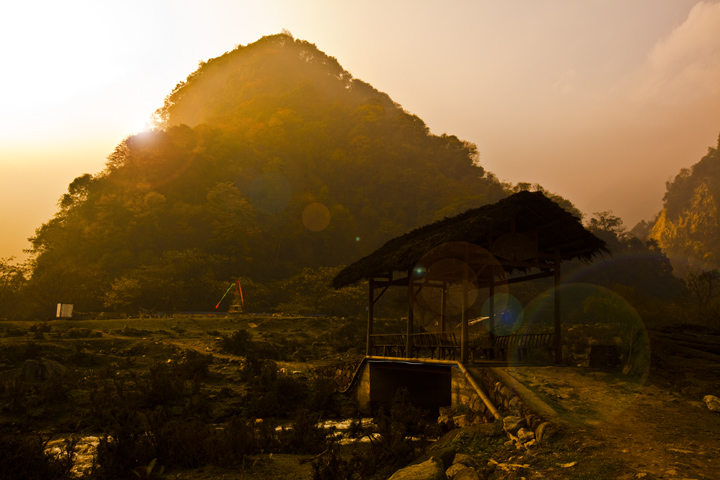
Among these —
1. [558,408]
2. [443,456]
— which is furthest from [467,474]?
[558,408]

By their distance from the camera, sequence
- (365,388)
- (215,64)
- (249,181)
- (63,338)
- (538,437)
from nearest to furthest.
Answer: (538,437)
(365,388)
(63,338)
(249,181)
(215,64)

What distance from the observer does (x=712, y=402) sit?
327 inches

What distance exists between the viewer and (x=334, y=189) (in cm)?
8106

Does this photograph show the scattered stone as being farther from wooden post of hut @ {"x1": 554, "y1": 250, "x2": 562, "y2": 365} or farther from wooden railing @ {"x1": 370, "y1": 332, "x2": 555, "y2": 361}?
wooden post of hut @ {"x1": 554, "y1": 250, "x2": 562, "y2": 365}

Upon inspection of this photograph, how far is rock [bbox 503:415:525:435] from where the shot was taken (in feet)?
26.2

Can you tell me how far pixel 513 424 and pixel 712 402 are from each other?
11.8 feet

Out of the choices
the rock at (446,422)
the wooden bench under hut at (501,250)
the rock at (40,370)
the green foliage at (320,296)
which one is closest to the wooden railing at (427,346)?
the wooden bench under hut at (501,250)

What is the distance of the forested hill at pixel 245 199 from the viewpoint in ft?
165

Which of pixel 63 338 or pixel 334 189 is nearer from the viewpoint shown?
pixel 63 338

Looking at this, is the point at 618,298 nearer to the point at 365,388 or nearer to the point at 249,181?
the point at 365,388

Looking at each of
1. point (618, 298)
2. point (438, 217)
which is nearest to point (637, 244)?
point (438, 217)

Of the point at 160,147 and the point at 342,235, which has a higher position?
the point at 160,147

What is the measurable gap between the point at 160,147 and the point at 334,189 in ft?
92.0

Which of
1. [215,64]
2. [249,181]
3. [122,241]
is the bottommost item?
[122,241]
